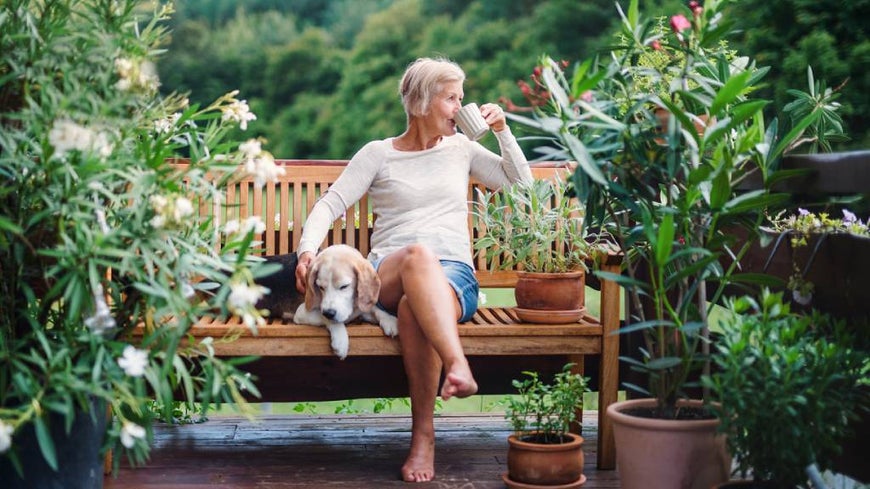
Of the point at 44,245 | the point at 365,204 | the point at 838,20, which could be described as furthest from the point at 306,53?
the point at 44,245

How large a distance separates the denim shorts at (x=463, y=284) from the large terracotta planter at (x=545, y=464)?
51 cm

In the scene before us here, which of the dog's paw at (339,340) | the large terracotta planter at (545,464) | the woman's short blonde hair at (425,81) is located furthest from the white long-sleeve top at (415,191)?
the large terracotta planter at (545,464)

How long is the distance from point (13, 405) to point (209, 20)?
13639 millimetres

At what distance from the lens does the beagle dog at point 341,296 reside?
10.1ft

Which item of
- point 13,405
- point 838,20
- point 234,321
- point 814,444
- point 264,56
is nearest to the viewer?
point 814,444

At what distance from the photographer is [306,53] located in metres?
15.0

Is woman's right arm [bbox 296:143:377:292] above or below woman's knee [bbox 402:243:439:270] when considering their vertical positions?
above

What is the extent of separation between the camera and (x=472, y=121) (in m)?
3.22

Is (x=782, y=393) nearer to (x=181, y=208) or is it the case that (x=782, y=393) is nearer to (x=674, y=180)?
(x=674, y=180)

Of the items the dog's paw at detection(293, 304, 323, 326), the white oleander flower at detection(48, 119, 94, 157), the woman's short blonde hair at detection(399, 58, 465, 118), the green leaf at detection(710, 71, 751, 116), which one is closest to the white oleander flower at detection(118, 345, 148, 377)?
the white oleander flower at detection(48, 119, 94, 157)

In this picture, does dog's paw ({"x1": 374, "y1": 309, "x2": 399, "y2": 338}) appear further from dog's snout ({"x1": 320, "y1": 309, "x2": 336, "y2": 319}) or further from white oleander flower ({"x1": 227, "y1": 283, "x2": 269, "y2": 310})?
white oleander flower ({"x1": 227, "y1": 283, "x2": 269, "y2": 310})

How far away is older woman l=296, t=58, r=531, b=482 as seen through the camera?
3199 millimetres

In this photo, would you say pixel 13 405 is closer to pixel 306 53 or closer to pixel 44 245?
pixel 44 245

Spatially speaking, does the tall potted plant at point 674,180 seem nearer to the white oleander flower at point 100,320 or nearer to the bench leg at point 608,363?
the bench leg at point 608,363
